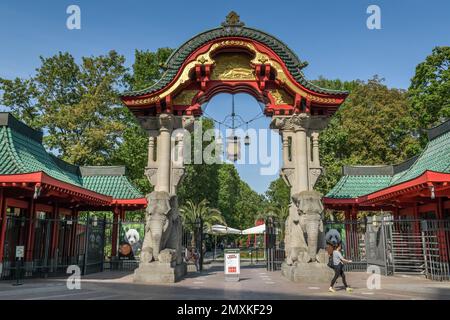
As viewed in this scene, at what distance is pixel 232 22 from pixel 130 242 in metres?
14.0

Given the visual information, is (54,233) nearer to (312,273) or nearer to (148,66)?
(312,273)

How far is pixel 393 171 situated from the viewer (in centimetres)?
2352

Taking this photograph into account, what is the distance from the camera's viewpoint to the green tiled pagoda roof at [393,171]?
17.4 m

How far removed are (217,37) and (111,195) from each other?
1187 cm

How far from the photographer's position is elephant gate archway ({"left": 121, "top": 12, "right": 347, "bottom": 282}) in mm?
15906

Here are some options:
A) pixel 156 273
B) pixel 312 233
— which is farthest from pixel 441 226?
pixel 156 273

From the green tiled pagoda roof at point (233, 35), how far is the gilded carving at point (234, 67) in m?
1.16

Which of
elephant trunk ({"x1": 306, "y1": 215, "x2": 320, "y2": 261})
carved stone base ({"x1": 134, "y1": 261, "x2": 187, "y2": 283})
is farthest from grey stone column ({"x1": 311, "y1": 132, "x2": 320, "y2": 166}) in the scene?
carved stone base ({"x1": 134, "y1": 261, "x2": 187, "y2": 283})

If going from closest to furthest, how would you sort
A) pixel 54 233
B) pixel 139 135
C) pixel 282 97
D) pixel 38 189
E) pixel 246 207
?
pixel 38 189
pixel 282 97
pixel 54 233
pixel 139 135
pixel 246 207

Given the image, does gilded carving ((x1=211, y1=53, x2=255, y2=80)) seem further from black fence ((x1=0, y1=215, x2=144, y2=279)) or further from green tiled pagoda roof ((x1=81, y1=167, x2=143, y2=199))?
green tiled pagoda roof ((x1=81, y1=167, x2=143, y2=199))

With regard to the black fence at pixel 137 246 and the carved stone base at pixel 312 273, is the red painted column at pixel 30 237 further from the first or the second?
the carved stone base at pixel 312 273

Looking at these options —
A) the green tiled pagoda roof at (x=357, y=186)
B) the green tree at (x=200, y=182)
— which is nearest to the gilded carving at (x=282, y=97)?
the green tiled pagoda roof at (x=357, y=186)
